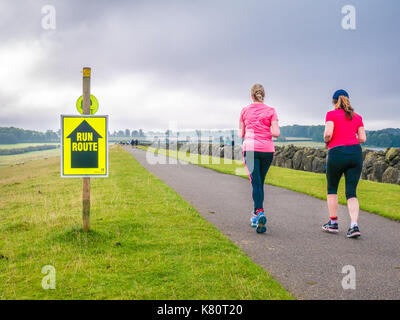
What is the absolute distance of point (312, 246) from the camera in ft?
16.3

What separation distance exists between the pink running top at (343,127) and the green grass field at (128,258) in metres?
2.50

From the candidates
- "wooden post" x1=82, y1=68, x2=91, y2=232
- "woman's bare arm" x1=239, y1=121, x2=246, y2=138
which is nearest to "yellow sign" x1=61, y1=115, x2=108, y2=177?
"wooden post" x1=82, y1=68, x2=91, y2=232

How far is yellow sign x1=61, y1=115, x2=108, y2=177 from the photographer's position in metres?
5.23

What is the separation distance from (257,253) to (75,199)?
Result: 6.52 meters

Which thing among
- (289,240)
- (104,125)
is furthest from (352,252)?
(104,125)

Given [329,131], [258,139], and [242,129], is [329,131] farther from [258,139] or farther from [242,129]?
[242,129]

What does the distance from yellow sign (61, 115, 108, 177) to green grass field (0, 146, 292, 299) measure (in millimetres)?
1033

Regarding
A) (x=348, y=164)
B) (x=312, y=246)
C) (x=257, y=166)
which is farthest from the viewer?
(x=257, y=166)

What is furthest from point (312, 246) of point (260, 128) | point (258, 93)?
point (258, 93)

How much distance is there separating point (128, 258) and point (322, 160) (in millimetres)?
18470

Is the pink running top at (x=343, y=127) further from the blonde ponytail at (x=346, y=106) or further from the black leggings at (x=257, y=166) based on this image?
the black leggings at (x=257, y=166)

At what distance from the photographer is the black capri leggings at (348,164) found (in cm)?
546

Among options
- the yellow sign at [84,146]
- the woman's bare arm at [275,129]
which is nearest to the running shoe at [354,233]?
the woman's bare arm at [275,129]

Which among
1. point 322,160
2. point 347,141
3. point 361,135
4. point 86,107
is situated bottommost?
point 322,160
